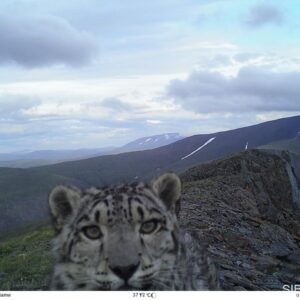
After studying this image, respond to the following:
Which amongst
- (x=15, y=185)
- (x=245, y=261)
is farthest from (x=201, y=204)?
(x=15, y=185)

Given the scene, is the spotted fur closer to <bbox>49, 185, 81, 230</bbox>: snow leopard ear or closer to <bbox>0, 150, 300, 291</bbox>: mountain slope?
<bbox>49, 185, 81, 230</bbox>: snow leopard ear

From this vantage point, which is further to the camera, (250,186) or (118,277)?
(250,186)

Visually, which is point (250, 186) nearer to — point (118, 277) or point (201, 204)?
point (201, 204)

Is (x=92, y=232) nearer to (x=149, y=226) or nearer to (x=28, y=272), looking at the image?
(x=149, y=226)

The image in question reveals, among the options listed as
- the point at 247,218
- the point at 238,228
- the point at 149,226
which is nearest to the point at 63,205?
the point at 149,226

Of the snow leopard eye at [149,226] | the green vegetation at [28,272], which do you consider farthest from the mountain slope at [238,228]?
the snow leopard eye at [149,226]

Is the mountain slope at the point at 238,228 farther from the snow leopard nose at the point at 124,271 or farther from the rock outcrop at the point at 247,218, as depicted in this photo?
the snow leopard nose at the point at 124,271
